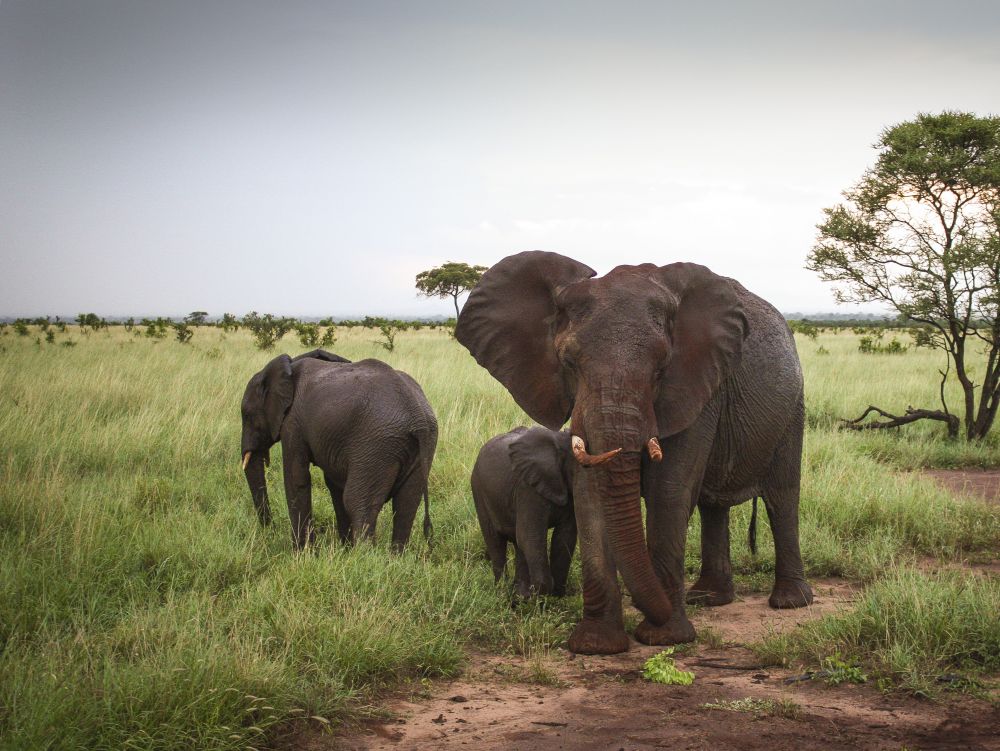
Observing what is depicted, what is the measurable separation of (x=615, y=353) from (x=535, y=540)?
5.86 ft

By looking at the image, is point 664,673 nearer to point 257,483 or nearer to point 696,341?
point 696,341

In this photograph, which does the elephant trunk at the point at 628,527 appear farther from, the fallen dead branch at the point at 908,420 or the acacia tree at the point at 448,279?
the acacia tree at the point at 448,279

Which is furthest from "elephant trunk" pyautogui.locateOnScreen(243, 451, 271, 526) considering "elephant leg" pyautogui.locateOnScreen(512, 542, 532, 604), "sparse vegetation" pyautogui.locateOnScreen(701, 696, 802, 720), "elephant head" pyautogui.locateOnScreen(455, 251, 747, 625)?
"sparse vegetation" pyautogui.locateOnScreen(701, 696, 802, 720)

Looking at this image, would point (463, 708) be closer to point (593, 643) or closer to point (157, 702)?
point (593, 643)

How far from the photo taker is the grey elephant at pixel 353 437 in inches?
253

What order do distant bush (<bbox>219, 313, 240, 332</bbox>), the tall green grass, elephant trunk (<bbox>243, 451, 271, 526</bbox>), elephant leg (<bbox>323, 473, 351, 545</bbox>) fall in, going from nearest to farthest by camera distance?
the tall green grass → elephant leg (<bbox>323, 473, 351, 545</bbox>) → elephant trunk (<bbox>243, 451, 271, 526</bbox>) → distant bush (<bbox>219, 313, 240, 332</bbox>)

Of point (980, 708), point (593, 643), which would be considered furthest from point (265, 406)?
point (980, 708)

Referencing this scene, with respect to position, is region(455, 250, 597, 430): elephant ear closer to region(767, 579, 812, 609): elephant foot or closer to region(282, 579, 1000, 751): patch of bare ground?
region(282, 579, 1000, 751): patch of bare ground

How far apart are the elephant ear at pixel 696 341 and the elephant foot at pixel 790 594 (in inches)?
70.9

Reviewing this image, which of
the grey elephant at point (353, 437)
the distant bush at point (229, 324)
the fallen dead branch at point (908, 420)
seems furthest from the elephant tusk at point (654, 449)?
the distant bush at point (229, 324)

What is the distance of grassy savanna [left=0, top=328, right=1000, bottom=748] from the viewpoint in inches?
148

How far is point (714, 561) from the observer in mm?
6363

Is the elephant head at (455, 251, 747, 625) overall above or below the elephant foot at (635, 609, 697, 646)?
above

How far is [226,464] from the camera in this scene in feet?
30.1
